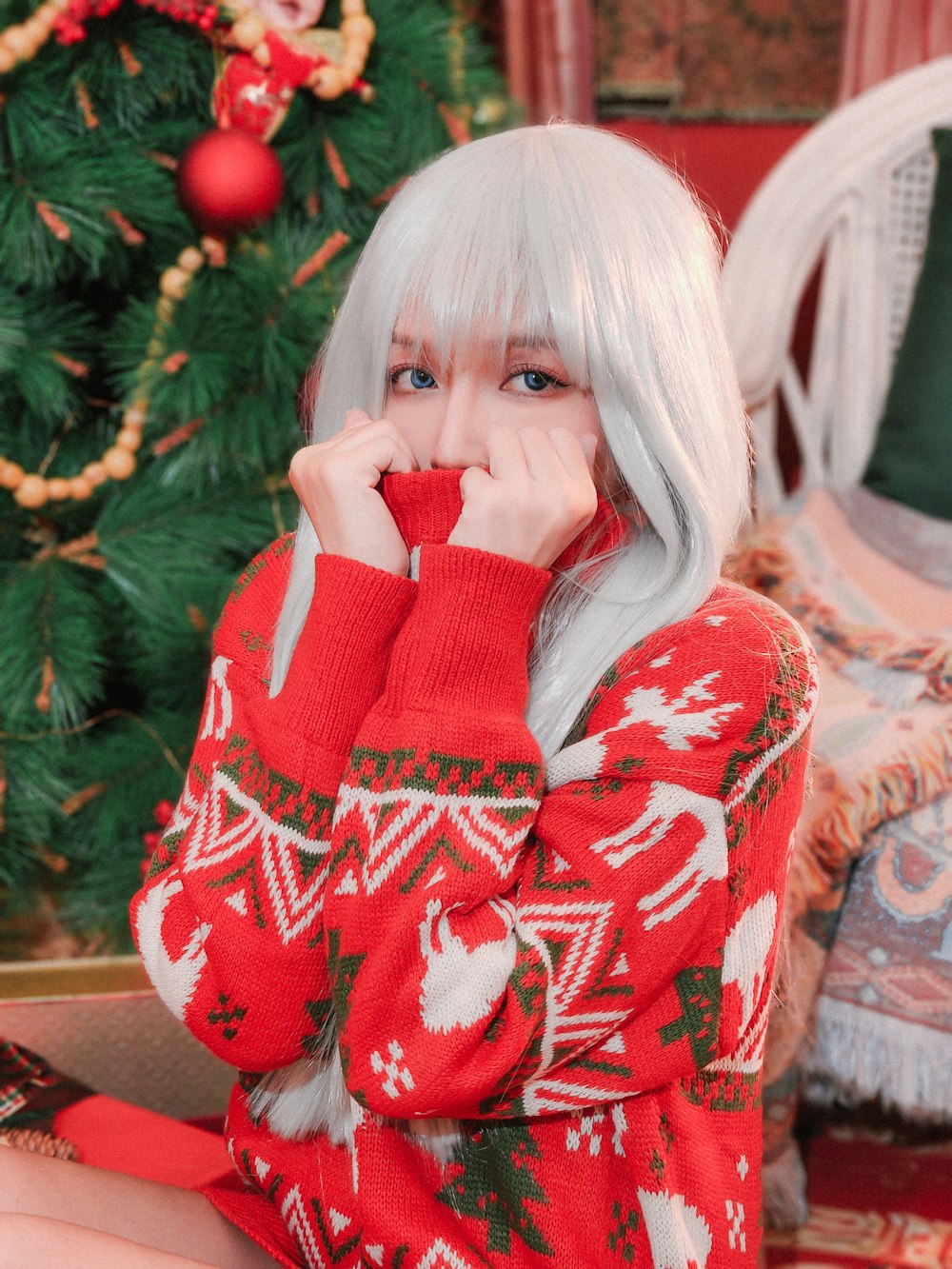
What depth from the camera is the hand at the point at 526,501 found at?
719mm

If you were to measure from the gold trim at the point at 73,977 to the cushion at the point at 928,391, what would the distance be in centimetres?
125

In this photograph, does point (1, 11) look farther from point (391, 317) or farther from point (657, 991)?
point (657, 991)

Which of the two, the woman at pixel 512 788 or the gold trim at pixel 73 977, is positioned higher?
the woman at pixel 512 788

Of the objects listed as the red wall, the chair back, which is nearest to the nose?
the chair back

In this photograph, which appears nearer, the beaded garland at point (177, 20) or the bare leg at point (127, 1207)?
the bare leg at point (127, 1207)

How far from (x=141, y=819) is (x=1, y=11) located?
898 millimetres

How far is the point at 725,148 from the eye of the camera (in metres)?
2.14

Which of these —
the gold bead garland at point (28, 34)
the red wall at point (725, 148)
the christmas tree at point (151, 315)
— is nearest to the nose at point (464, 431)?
the christmas tree at point (151, 315)

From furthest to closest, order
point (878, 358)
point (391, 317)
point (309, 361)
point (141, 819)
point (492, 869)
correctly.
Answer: point (878, 358), point (141, 819), point (309, 361), point (391, 317), point (492, 869)

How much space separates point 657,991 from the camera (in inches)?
28.8

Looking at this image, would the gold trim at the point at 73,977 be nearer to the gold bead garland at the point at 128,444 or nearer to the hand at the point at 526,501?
the gold bead garland at the point at 128,444

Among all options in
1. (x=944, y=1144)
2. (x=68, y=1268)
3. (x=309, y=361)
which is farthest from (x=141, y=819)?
(x=944, y=1144)

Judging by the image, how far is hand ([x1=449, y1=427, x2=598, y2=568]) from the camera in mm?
719

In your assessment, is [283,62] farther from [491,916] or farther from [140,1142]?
[140,1142]
